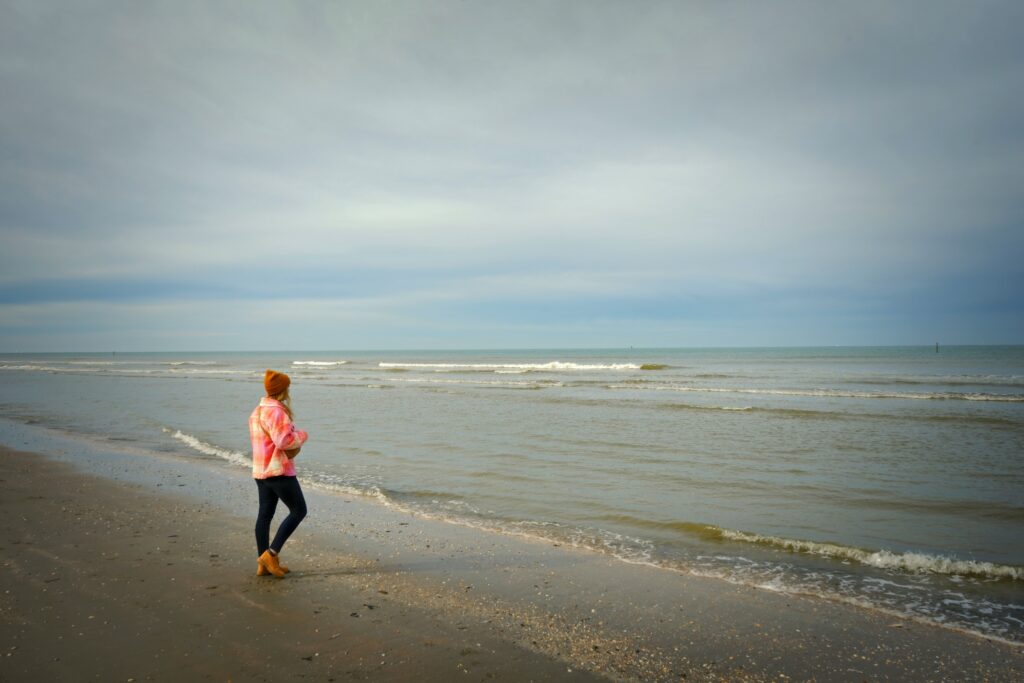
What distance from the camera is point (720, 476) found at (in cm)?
1113

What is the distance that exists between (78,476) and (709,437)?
1455 cm

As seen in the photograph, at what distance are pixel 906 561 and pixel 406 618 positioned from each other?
5.52 m

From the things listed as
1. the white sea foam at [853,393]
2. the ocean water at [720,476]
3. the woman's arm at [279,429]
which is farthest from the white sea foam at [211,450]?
the white sea foam at [853,393]

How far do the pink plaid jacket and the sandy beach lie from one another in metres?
1.12

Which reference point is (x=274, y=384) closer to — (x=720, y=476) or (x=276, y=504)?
(x=276, y=504)

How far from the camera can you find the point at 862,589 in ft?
19.0

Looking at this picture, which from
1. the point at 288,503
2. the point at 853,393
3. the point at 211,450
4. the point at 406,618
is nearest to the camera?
the point at 406,618

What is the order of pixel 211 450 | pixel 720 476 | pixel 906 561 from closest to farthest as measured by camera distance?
pixel 906 561 → pixel 720 476 → pixel 211 450

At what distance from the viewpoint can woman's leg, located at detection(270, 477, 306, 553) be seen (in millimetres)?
5824

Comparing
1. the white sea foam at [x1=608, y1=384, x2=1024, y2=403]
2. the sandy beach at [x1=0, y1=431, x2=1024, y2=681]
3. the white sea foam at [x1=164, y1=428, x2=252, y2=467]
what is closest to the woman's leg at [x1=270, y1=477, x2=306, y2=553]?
the sandy beach at [x1=0, y1=431, x2=1024, y2=681]

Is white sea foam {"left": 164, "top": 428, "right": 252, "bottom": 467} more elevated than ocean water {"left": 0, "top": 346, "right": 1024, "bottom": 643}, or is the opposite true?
ocean water {"left": 0, "top": 346, "right": 1024, "bottom": 643}

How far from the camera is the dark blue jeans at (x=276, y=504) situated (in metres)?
5.83

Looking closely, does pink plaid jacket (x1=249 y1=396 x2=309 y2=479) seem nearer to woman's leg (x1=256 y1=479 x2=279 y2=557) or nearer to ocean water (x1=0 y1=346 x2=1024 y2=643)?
woman's leg (x1=256 y1=479 x2=279 y2=557)

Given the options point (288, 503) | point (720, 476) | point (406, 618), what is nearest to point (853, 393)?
point (720, 476)
